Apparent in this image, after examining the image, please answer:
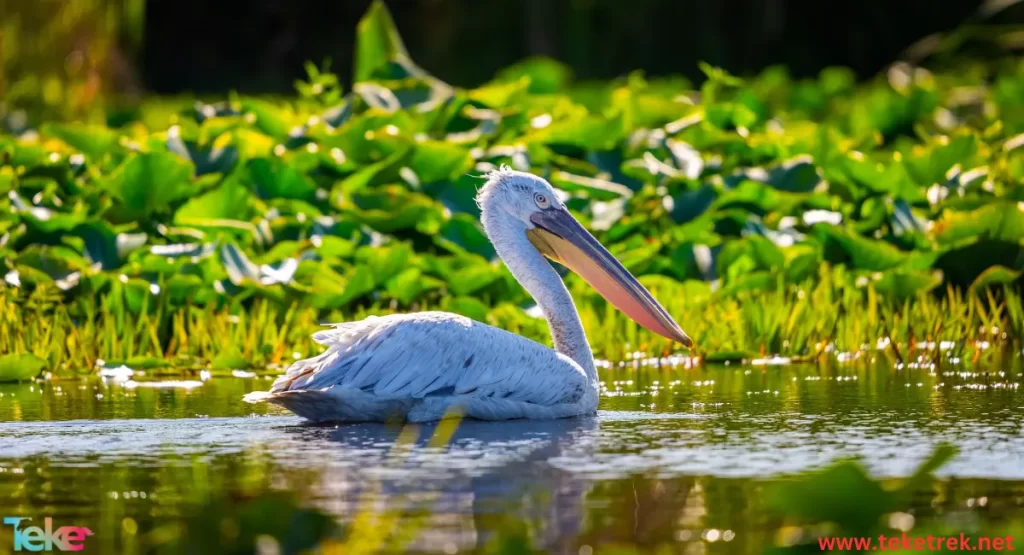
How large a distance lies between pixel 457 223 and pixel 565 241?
215 centimetres

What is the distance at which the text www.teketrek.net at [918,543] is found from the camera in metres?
3.68

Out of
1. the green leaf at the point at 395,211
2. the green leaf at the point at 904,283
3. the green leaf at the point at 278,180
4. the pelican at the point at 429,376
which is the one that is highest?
the green leaf at the point at 278,180

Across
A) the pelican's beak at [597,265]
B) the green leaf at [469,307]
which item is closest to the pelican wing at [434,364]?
the pelican's beak at [597,265]

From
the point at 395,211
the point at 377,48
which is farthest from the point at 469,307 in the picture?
the point at 377,48

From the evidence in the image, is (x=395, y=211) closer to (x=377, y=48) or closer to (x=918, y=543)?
(x=377, y=48)

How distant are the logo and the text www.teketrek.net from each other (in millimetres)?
1699

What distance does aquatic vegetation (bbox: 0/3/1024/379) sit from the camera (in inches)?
323

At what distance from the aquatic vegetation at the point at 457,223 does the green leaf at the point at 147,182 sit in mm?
11

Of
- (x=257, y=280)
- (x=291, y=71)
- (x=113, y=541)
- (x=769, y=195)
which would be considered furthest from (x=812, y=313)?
(x=291, y=71)

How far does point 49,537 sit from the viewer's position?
423 centimetres

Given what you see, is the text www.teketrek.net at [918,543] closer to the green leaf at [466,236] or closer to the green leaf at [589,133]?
the green leaf at [466,236]

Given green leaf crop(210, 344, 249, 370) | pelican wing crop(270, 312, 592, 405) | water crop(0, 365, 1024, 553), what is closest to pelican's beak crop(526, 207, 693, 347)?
water crop(0, 365, 1024, 553)

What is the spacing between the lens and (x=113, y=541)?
4191 mm

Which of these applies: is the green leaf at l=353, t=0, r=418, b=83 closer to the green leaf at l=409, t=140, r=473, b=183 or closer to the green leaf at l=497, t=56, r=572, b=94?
the green leaf at l=497, t=56, r=572, b=94
